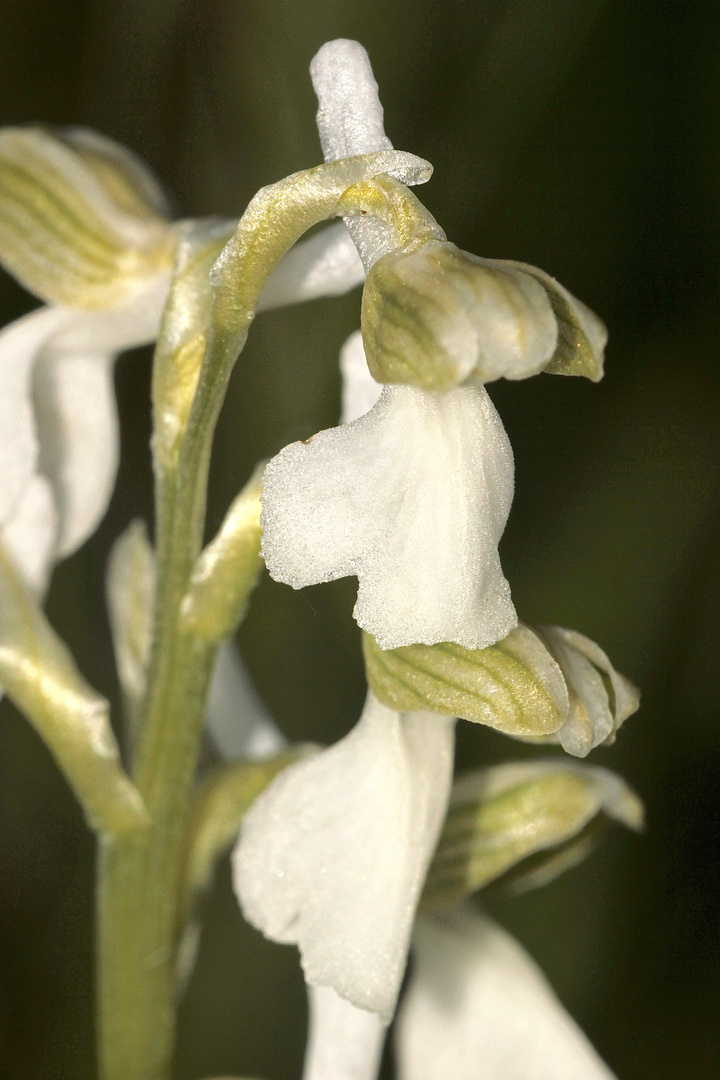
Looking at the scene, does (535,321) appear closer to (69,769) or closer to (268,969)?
(69,769)

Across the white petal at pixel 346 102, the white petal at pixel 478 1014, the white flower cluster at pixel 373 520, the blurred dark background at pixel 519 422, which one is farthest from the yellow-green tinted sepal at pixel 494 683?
the blurred dark background at pixel 519 422

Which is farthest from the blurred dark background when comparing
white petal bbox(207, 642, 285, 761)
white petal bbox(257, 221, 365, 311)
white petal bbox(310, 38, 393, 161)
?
white petal bbox(310, 38, 393, 161)

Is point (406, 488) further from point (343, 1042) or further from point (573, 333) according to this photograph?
point (343, 1042)

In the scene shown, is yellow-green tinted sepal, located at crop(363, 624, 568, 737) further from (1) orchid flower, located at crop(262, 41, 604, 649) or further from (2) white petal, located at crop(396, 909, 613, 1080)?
(2) white petal, located at crop(396, 909, 613, 1080)

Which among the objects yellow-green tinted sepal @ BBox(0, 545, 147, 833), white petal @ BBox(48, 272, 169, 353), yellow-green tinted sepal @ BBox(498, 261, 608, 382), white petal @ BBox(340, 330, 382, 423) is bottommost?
yellow-green tinted sepal @ BBox(0, 545, 147, 833)

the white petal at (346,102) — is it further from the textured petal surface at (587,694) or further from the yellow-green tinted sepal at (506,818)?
the yellow-green tinted sepal at (506,818)

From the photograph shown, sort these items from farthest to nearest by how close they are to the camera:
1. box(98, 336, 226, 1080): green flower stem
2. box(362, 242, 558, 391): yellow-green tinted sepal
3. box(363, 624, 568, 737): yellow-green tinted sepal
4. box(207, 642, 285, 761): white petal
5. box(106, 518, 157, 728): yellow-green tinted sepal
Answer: box(207, 642, 285, 761): white petal, box(106, 518, 157, 728): yellow-green tinted sepal, box(98, 336, 226, 1080): green flower stem, box(363, 624, 568, 737): yellow-green tinted sepal, box(362, 242, 558, 391): yellow-green tinted sepal
